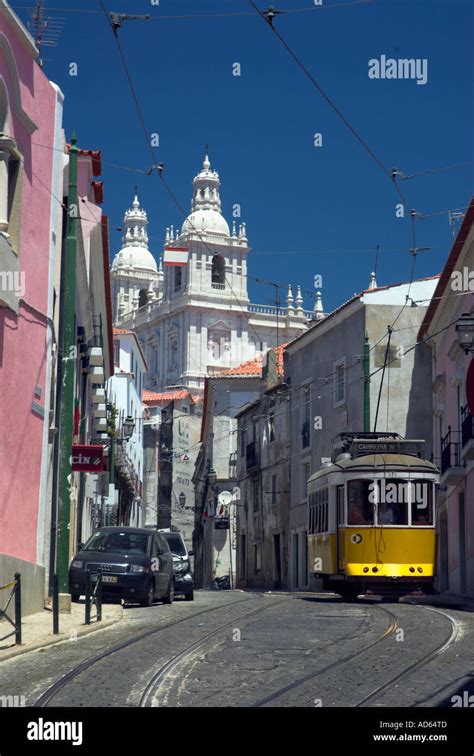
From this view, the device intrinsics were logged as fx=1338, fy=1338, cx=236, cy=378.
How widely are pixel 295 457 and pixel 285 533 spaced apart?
3.31m

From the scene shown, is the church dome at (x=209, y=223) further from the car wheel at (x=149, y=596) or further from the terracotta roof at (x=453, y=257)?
the car wheel at (x=149, y=596)

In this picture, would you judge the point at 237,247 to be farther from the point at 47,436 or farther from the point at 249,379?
the point at 47,436

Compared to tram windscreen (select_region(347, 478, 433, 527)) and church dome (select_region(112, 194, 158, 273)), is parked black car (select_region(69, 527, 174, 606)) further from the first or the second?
church dome (select_region(112, 194, 158, 273))

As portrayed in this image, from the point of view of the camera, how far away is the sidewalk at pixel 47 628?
1457 centimetres

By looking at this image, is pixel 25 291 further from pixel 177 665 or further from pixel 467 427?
pixel 467 427

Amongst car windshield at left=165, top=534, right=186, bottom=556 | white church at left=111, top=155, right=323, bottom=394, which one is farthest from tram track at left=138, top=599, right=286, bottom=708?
white church at left=111, top=155, right=323, bottom=394

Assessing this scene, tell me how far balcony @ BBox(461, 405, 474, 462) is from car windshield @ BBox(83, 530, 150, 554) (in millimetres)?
9457

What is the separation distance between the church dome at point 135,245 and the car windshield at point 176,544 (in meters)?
122


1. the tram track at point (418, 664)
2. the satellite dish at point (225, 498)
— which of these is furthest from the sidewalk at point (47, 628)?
the satellite dish at point (225, 498)

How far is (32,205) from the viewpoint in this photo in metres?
21.3

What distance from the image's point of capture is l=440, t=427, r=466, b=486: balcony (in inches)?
1339

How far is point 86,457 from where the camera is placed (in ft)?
77.4
